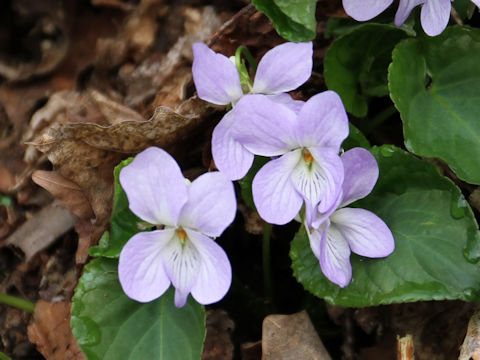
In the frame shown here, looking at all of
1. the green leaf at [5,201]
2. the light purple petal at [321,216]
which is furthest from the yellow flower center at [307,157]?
the green leaf at [5,201]

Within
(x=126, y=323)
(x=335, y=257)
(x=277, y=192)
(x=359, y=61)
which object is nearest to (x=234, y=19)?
(x=359, y=61)

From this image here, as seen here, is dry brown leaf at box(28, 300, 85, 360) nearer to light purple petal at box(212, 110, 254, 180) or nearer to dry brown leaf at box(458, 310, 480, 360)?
light purple petal at box(212, 110, 254, 180)

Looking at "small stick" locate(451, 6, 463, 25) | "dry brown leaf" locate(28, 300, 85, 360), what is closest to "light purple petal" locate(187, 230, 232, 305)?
"dry brown leaf" locate(28, 300, 85, 360)

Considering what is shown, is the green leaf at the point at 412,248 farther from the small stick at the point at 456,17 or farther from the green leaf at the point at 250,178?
the small stick at the point at 456,17

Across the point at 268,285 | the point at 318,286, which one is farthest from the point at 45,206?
the point at 318,286

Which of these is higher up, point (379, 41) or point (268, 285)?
point (379, 41)

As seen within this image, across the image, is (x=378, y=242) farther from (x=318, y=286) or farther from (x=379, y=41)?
(x=379, y=41)
